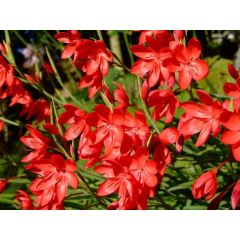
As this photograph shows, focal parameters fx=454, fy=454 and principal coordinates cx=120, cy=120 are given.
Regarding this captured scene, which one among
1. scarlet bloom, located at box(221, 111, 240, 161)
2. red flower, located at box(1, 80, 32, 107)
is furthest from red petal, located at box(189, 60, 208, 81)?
red flower, located at box(1, 80, 32, 107)

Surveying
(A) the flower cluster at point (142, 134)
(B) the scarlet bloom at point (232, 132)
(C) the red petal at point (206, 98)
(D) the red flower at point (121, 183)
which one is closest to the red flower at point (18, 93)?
(A) the flower cluster at point (142, 134)

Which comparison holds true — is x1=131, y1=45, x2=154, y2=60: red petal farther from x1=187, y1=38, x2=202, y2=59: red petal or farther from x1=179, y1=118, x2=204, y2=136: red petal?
x1=179, y1=118, x2=204, y2=136: red petal

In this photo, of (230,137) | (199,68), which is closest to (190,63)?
(199,68)

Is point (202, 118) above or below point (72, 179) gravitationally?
above

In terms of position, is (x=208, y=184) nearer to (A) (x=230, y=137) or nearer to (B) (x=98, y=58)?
(A) (x=230, y=137)

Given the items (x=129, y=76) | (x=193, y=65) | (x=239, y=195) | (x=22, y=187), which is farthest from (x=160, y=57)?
(x=129, y=76)
